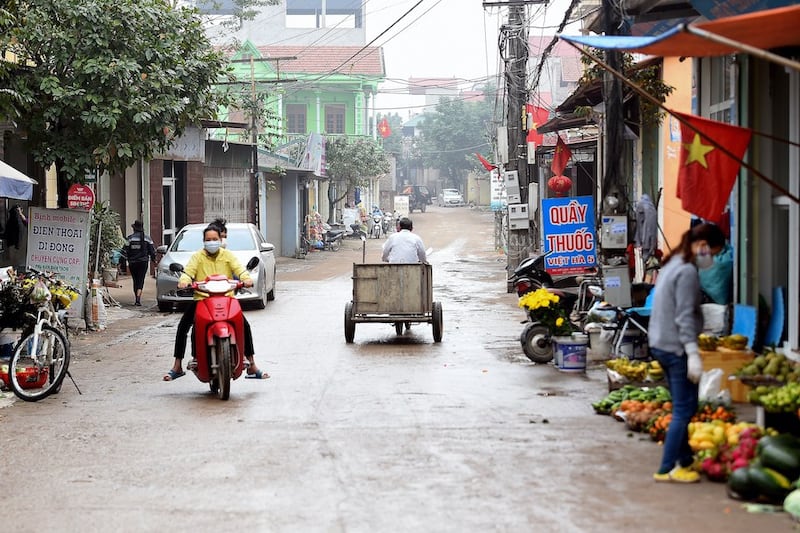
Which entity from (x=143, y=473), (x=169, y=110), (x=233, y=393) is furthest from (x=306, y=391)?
(x=169, y=110)

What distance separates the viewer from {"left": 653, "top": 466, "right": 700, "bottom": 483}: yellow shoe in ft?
23.9

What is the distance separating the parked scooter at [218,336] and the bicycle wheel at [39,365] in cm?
140

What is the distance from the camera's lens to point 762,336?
32.9ft

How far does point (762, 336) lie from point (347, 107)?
199ft

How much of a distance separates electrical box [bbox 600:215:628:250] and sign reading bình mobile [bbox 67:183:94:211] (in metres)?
8.31

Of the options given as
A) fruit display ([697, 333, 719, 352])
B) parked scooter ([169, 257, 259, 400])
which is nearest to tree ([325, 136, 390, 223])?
parked scooter ([169, 257, 259, 400])

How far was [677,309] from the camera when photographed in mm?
7219

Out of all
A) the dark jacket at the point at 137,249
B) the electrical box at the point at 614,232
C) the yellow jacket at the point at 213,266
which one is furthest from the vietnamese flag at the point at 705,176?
the dark jacket at the point at 137,249

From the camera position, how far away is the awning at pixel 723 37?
6.92 meters

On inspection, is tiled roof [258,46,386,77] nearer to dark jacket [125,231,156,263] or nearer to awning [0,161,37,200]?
dark jacket [125,231,156,263]

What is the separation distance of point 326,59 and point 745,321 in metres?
62.5

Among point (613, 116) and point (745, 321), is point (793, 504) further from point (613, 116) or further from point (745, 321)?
point (613, 116)

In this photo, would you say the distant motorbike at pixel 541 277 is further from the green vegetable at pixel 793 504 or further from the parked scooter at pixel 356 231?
the parked scooter at pixel 356 231

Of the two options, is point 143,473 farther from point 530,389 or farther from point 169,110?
point 169,110
